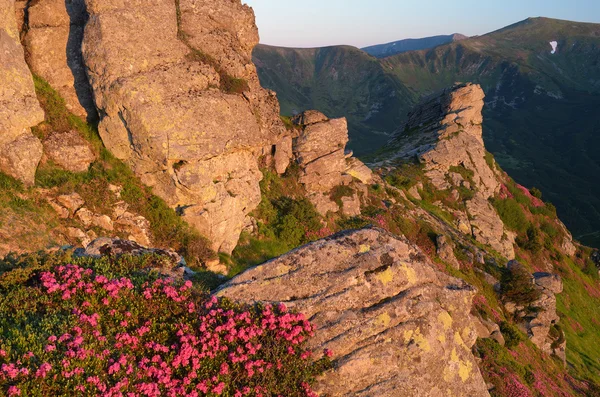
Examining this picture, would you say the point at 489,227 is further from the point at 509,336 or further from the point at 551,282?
the point at 509,336

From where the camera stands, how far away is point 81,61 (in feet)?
69.5

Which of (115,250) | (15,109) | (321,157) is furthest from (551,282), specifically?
(15,109)

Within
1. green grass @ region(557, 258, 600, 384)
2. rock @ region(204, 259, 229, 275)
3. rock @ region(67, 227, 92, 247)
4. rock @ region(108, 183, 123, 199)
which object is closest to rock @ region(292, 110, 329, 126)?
rock @ region(204, 259, 229, 275)

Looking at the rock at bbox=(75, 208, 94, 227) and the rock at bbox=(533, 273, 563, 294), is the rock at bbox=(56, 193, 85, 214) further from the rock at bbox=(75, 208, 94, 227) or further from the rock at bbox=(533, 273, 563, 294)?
the rock at bbox=(533, 273, 563, 294)

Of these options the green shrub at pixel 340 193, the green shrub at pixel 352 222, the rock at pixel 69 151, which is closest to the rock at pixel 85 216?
the rock at pixel 69 151

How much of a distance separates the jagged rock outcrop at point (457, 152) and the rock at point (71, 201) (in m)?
42.5

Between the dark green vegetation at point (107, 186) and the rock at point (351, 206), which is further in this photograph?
the rock at point (351, 206)

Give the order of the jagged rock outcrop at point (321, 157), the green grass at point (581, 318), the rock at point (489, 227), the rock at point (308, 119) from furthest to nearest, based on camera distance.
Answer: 1. the rock at point (489, 227)
2. the rock at point (308, 119)
3. the green grass at point (581, 318)
4. the jagged rock outcrop at point (321, 157)

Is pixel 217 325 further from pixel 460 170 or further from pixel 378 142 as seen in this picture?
pixel 378 142

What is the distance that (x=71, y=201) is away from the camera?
17219 mm

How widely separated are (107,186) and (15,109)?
5131mm

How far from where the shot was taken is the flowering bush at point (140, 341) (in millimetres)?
6355

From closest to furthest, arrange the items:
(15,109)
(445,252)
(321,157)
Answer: (15,109), (445,252), (321,157)

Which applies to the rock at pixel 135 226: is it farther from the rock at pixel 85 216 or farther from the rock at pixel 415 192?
the rock at pixel 415 192
